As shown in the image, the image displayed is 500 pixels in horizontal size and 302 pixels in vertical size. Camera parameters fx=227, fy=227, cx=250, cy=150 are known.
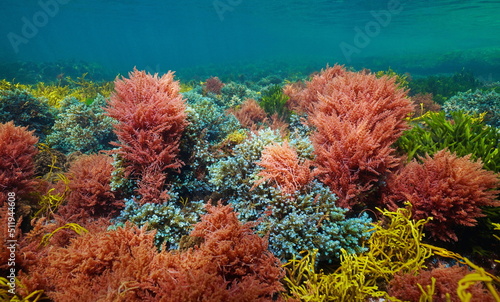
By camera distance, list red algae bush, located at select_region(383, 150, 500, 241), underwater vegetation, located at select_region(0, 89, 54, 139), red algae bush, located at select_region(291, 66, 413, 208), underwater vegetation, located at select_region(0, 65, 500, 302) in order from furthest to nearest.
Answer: underwater vegetation, located at select_region(0, 89, 54, 139)
red algae bush, located at select_region(291, 66, 413, 208)
red algae bush, located at select_region(383, 150, 500, 241)
underwater vegetation, located at select_region(0, 65, 500, 302)

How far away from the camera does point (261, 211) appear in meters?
3.19

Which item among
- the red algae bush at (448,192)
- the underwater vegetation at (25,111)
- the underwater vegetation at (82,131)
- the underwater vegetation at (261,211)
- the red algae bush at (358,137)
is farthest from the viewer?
the underwater vegetation at (25,111)

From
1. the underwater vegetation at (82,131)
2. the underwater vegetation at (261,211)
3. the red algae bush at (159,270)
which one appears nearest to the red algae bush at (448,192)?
the underwater vegetation at (261,211)

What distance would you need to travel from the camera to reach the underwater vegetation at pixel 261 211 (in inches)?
90.7

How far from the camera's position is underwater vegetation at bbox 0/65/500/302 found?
2303 mm

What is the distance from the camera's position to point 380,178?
3.29 m

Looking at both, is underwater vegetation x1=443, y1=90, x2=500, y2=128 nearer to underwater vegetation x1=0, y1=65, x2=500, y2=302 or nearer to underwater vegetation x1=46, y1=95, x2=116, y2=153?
underwater vegetation x1=0, y1=65, x2=500, y2=302

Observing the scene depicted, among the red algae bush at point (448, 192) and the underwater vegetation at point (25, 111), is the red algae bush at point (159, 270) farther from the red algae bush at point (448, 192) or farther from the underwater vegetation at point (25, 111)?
the underwater vegetation at point (25, 111)

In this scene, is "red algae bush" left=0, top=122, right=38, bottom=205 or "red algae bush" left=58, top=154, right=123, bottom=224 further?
"red algae bush" left=58, top=154, right=123, bottom=224

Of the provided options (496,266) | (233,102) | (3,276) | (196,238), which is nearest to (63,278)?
(3,276)

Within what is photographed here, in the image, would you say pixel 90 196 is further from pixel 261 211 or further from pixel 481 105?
pixel 481 105

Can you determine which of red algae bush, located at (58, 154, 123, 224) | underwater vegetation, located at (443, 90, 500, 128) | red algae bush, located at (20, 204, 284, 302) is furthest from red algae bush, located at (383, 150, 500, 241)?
underwater vegetation, located at (443, 90, 500, 128)

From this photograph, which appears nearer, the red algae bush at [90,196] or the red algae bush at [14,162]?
the red algae bush at [14,162]

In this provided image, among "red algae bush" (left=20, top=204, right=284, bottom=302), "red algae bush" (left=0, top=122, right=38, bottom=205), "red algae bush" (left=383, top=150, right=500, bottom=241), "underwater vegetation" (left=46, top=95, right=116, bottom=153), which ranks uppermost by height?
"underwater vegetation" (left=46, top=95, right=116, bottom=153)
